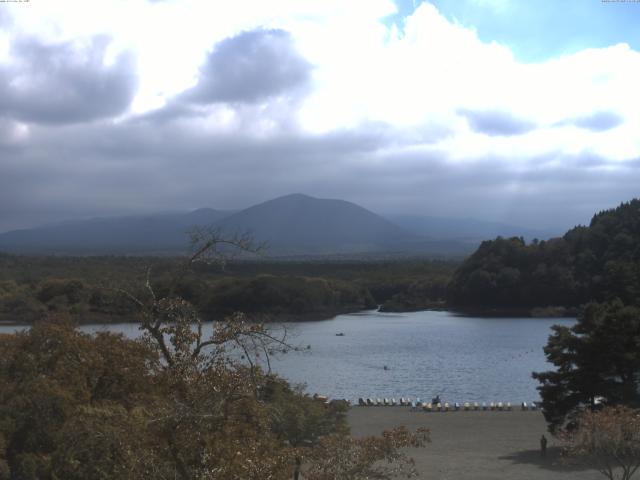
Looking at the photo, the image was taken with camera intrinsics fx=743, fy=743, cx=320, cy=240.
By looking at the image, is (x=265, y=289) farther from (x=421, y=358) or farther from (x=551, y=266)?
(x=551, y=266)

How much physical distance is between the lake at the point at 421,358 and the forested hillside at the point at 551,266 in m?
5.66

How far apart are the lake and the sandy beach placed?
4.15 meters

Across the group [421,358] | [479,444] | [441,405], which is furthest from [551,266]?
[479,444]

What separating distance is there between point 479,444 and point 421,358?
964 inches

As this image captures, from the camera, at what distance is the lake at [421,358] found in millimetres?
35750

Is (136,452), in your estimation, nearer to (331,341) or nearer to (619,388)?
(619,388)

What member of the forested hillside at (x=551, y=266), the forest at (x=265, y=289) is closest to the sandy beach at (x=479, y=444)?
the forest at (x=265, y=289)

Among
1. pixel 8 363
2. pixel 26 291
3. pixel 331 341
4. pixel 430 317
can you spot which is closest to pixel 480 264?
pixel 430 317

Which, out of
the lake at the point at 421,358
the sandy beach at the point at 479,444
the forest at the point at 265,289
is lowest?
the lake at the point at 421,358

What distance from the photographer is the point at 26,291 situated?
64000 millimetres

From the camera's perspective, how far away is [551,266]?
246 ft

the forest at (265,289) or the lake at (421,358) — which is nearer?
the lake at (421,358)

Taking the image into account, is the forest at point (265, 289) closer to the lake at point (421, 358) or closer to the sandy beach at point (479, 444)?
the lake at point (421, 358)

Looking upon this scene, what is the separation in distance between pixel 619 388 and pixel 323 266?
3581 inches
